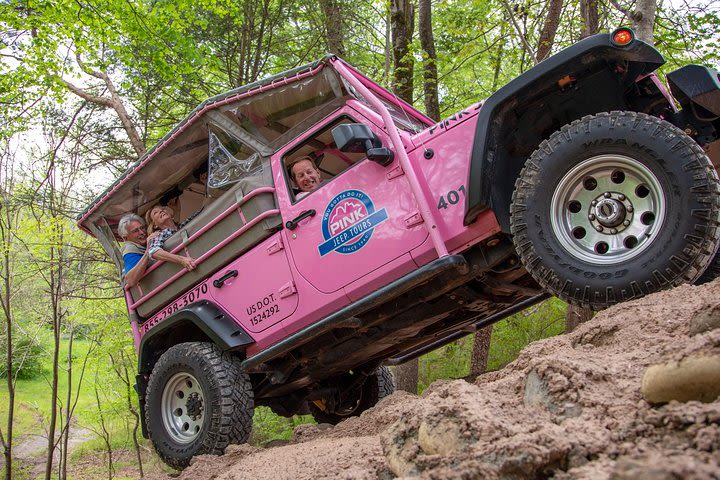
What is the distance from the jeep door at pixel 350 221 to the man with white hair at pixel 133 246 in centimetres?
167

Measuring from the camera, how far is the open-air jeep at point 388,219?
10.5 feet

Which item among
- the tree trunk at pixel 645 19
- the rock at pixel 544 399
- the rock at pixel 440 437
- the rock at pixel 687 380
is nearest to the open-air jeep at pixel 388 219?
the rock at pixel 544 399

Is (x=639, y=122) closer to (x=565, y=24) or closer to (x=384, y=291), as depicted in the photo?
(x=384, y=291)

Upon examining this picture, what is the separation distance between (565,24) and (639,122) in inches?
349

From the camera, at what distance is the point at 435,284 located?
4.05m

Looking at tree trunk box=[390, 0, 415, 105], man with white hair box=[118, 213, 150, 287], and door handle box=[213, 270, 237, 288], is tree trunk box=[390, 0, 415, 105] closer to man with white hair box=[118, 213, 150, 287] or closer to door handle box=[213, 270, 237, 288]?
man with white hair box=[118, 213, 150, 287]

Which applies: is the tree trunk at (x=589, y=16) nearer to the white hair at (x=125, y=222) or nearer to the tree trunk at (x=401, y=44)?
the tree trunk at (x=401, y=44)

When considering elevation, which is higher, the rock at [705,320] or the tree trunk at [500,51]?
the tree trunk at [500,51]

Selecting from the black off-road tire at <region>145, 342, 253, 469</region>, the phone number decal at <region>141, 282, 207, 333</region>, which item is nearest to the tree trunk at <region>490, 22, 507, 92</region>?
the phone number decal at <region>141, 282, 207, 333</region>

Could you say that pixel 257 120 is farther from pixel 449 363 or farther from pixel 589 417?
pixel 449 363

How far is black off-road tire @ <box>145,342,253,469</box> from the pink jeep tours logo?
1.27 meters

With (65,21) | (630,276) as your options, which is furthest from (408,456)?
(65,21)

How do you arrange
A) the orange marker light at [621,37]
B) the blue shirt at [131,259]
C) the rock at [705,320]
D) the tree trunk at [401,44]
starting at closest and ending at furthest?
the rock at [705,320] → the orange marker light at [621,37] → the blue shirt at [131,259] → the tree trunk at [401,44]

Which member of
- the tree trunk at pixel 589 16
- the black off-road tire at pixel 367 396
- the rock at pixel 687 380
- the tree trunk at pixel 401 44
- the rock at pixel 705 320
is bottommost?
the rock at pixel 687 380
